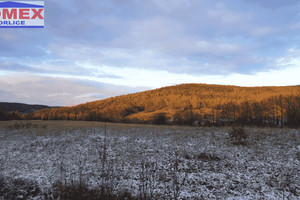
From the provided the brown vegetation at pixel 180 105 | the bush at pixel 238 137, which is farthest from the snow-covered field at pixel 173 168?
the brown vegetation at pixel 180 105

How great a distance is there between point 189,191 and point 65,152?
1074 cm

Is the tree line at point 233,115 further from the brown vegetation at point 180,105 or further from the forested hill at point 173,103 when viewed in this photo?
the forested hill at point 173,103

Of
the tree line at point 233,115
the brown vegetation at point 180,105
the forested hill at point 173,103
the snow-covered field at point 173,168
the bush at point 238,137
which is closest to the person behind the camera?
the snow-covered field at point 173,168

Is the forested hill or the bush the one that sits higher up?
the forested hill

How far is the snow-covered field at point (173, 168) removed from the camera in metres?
7.02

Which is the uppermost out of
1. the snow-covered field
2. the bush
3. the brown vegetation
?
the brown vegetation

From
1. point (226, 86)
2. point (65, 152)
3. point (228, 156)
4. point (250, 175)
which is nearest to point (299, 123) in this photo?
point (228, 156)

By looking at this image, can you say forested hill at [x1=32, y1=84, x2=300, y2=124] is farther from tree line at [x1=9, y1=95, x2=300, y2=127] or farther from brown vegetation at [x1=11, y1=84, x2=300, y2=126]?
tree line at [x1=9, y1=95, x2=300, y2=127]

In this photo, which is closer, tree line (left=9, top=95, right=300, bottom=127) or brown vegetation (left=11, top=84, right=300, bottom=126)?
tree line (left=9, top=95, right=300, bottom=127)

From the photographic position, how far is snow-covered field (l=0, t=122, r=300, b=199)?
702 centimetres

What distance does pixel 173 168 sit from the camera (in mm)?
9906

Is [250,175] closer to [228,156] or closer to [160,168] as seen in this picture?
[228,156]

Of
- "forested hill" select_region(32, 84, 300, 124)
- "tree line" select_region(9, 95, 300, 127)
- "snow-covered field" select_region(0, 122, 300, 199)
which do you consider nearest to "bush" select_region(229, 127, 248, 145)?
"snow-covered field" select_region(0, 122, 300, 199)

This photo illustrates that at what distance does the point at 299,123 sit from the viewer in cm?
3272
